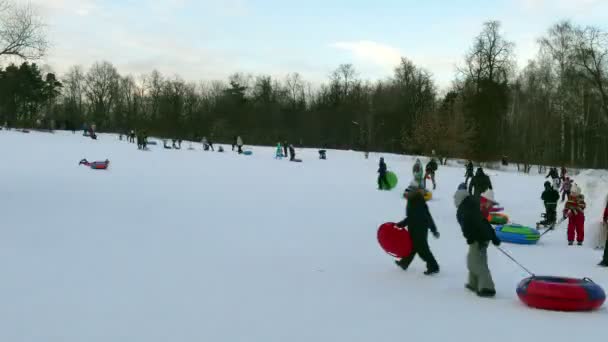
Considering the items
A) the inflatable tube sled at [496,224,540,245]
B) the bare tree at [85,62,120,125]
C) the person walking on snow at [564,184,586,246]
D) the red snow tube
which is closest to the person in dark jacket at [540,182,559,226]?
the person walking on snow at [564,184,586,246]

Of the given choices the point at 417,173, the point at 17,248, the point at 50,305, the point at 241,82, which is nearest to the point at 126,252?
the point at 17,248

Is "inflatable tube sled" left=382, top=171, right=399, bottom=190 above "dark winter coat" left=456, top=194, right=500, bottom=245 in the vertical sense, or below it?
below

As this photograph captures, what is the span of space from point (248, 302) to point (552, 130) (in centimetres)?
4974

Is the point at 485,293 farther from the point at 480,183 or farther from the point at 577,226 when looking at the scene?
the point at 480,183

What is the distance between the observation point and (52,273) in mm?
7668

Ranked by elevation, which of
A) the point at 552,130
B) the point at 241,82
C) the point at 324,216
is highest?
the point at 241,82

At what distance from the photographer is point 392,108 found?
6656 cm

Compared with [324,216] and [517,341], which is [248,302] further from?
[324,216]

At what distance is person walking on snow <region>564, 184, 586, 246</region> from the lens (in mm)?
13250

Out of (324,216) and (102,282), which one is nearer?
(102,282)

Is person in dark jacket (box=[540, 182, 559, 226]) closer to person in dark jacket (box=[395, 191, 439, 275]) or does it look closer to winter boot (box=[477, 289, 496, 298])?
person in dark jacket (box=[395, 191, 439, 275])

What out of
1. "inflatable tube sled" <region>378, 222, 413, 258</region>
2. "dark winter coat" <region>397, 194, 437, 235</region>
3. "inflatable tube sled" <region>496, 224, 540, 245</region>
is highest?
"dark winter coat" <region>397, 194, 437, 235</region>

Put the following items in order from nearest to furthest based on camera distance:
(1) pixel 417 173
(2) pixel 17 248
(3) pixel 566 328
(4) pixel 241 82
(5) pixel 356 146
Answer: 1. (3) pixel 566 328
2. (2) pixel 17 248
3. (1) pixel 417 173
4. (5) pixel 356 146
5. (4) pixel 241 82

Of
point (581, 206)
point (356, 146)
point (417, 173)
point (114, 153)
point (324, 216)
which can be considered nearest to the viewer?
point (581, 206)
